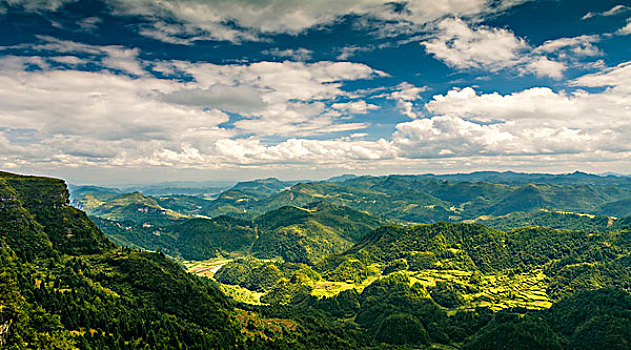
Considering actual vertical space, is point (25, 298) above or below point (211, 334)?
above

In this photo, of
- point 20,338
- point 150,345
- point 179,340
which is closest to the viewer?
point 20,338

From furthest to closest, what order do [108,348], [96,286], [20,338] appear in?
[96,286] < [108,348] < [20,338]

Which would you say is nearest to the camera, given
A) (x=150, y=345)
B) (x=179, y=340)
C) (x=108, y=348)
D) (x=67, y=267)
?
(x=108, y=348)

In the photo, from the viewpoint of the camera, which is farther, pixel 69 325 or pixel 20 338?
pixel 69 325

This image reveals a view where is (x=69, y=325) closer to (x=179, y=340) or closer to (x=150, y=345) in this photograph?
(x=150, y=345)

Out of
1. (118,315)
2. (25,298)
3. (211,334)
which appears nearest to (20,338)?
(25,298)

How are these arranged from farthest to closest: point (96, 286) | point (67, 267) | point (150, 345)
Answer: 1. point (67, 267)
2. point (96, 286)
3. point (150, 345)

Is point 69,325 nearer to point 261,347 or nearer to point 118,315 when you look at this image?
point 118,315

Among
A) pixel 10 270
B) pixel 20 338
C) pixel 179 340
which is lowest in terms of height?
pixel 179 340

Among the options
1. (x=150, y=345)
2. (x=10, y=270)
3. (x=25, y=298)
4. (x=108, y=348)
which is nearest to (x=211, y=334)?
(x=150, y=345)
